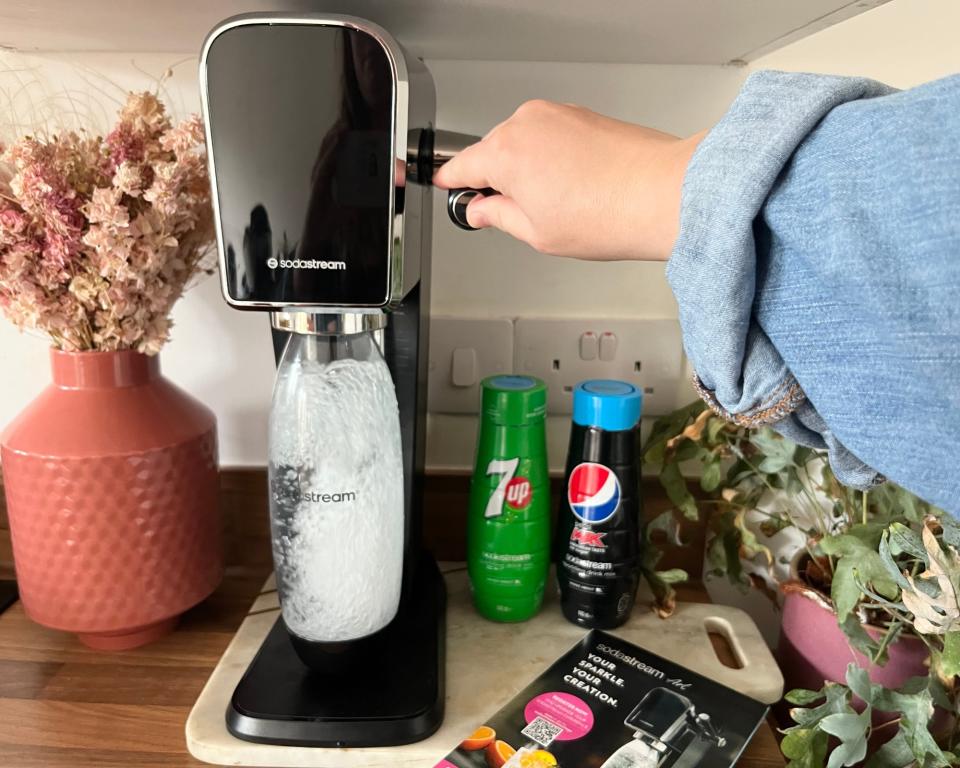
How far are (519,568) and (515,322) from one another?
0.85 feet

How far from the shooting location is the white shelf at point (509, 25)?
0.53 metres

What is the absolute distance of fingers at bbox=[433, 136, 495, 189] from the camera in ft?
1.57

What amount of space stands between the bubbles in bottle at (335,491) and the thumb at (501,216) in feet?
0.43

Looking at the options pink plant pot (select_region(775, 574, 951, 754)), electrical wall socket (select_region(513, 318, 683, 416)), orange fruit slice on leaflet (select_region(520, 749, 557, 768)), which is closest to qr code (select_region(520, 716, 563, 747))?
orange fruit slice on leaflet (select_region(520, 749, 557, 768))

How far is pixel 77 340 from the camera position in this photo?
62cm

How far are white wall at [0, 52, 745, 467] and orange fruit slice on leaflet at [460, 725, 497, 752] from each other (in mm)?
331

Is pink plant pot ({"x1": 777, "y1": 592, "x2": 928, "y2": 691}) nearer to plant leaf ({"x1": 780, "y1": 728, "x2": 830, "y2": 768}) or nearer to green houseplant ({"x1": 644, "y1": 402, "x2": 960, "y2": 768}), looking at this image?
green houseplant ({"x1": 644, "y1": 402, "x2": 960, "y2": 768})

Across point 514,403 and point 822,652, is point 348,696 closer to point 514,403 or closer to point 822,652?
point 514,403

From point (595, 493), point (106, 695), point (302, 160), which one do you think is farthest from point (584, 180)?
point (106, 695)

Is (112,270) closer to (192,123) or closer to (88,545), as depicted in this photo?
(192,123)

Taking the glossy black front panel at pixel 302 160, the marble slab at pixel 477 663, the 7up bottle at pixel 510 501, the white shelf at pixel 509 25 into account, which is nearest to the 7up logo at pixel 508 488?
the 7up bottle at pixel 510 501

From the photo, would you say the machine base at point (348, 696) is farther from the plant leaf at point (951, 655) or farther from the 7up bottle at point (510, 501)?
the plant leaf at point (951, 655)

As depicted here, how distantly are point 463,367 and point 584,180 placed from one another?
38cm

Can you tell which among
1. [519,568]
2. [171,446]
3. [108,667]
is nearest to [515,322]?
[519,568]
